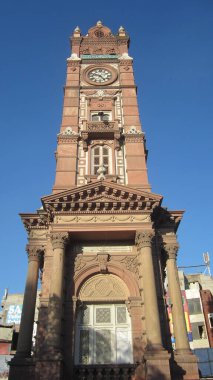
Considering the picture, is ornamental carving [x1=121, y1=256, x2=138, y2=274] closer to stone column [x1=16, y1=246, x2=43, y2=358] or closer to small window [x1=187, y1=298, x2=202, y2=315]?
stone column [x1=16, y1=246, x2=43, y2=358]

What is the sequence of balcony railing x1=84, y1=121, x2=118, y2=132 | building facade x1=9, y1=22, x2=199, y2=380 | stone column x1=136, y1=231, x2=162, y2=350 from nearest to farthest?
1. stone column x1=136, y1=231, x2=162, y2=350
2. building facade x1=9, y1=22, x2=199, y2=380
3. balcony railing x1=84, y1=121, x2=118, y2=132

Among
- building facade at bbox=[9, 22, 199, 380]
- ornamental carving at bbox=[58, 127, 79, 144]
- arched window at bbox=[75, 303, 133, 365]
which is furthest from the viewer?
ornamental carving at bbox=[58, 127, 79, 144]

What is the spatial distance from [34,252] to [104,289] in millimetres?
4318

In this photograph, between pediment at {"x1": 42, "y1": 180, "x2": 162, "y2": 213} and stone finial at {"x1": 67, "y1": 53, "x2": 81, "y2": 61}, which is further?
stone finial at {"x1": 67, "y1": 53, "x2": 81, "y2": 61}

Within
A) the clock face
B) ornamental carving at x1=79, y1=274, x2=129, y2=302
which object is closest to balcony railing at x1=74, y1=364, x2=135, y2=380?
ornamental carving at x1=79, y1=274, x2=129, y2=302

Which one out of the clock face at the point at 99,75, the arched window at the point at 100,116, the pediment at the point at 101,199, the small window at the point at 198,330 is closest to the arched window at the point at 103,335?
the pediment at the point at 101,199

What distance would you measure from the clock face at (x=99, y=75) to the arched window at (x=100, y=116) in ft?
12.7

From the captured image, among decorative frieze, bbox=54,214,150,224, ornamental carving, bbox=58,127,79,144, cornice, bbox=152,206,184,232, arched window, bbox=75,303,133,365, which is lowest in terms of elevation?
arched window, bbox=75,303,133,365

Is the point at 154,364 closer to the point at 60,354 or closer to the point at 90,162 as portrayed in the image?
the point at 60,354

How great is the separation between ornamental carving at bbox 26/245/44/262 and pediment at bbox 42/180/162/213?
7.47 ft

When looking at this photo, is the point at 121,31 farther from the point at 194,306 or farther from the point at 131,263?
the point at 194,306

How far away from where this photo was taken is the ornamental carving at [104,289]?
1834cm

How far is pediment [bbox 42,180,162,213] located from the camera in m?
19.1

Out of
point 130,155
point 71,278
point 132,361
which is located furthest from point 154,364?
point 130,155
